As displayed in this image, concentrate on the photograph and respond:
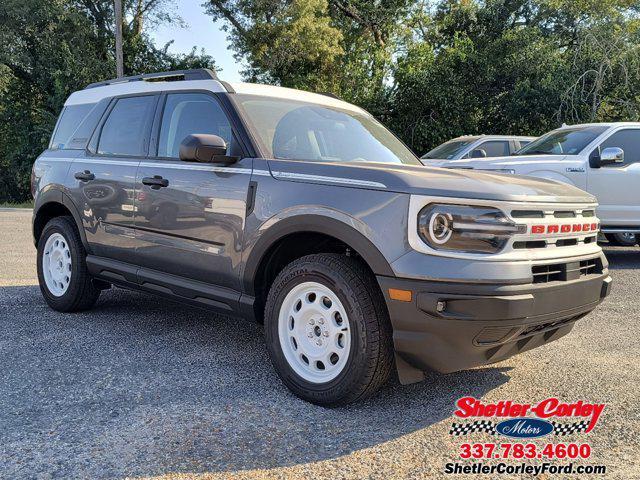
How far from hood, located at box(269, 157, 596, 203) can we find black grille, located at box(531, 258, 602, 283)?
36 centimetres

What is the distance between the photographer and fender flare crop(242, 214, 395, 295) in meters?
3.21

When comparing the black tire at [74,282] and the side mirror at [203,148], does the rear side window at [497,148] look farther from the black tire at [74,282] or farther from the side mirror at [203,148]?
the side mirror at [203,148]

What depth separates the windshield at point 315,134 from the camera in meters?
4.11

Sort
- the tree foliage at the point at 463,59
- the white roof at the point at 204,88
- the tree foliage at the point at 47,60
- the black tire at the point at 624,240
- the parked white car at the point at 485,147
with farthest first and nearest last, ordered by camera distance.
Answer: the tree foliage at the point at 47,60, the tree foliage at the point at 463,59, the parked white car at the point at 485,147, the black tire at the point at 624,240, the white roof at the point at 204,88

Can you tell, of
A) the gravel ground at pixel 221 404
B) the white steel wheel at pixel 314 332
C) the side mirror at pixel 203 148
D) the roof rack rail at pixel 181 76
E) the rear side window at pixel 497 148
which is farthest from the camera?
the rear side window at pixel 497 148

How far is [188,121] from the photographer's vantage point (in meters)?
4.51

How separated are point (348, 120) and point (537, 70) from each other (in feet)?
60.7

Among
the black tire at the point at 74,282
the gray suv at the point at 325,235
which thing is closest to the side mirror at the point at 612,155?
the gray suv at the point at 325,235

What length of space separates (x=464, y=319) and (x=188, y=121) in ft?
8.52

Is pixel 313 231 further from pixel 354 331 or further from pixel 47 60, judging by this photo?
pixel 47 60

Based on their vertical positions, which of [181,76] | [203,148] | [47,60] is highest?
[47,60]

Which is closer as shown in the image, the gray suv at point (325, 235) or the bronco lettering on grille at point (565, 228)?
the gray suv at point (325, 235)

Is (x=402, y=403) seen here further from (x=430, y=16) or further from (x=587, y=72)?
(x=430, y=16)

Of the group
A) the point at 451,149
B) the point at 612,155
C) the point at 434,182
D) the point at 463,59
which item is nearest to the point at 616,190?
the point at 612,155
